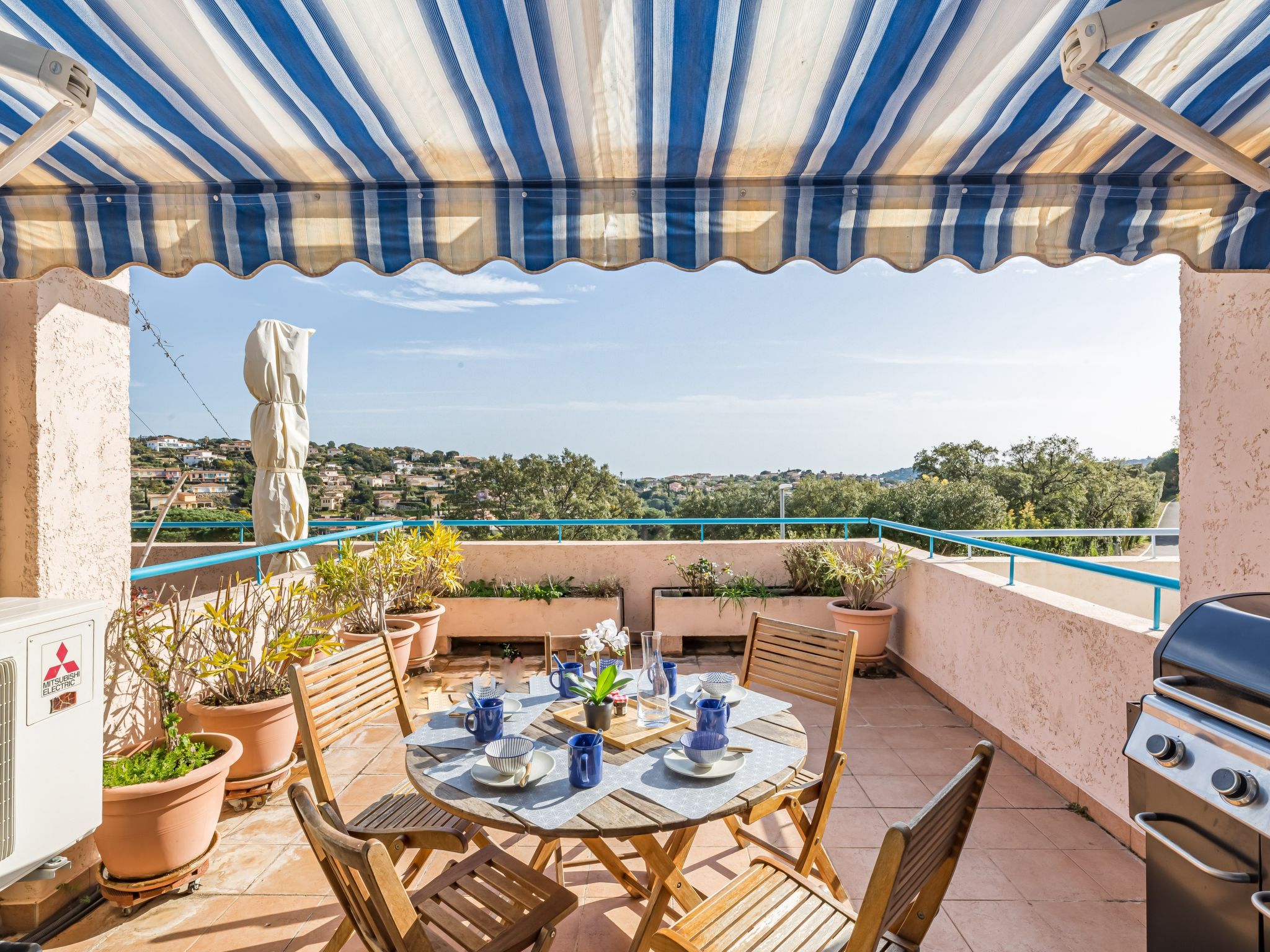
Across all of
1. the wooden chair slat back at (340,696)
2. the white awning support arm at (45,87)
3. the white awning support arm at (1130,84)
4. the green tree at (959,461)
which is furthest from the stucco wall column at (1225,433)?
the green tree at (959,461)

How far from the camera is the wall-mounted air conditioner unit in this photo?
1839 mm

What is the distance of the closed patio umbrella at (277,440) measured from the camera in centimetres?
493

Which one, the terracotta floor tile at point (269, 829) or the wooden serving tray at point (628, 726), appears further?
the terracotta floor tile at point (269, 829)

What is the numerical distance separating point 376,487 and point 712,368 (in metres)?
14.4

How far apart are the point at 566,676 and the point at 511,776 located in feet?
2.11

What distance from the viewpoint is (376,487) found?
1473 centimetres

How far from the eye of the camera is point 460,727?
2084mm

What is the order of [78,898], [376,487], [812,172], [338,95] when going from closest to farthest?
1. [338,95]
2. [812,172]
3. [78,898]
4. [376,487]

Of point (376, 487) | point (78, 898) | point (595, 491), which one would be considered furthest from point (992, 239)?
point (595, 491)

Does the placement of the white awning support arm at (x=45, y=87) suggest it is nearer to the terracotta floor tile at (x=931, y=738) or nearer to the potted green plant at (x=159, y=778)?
the potted green plant at (x=159, y=778)

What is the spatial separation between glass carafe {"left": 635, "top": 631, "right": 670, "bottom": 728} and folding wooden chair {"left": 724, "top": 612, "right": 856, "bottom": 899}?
423 millimetres

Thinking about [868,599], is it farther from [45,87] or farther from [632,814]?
[45,87]

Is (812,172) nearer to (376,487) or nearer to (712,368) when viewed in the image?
(376,487)

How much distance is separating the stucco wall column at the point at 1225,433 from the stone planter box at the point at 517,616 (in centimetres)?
379
